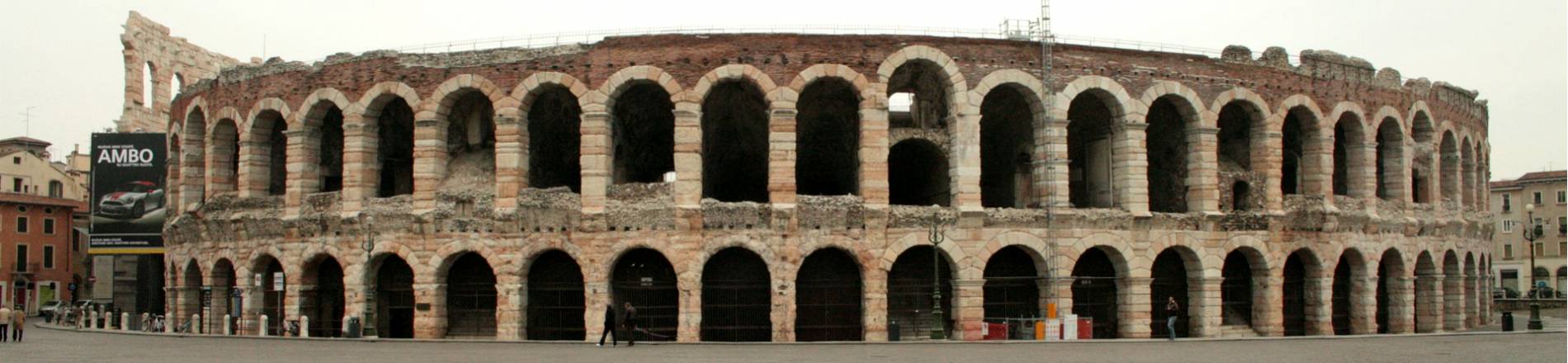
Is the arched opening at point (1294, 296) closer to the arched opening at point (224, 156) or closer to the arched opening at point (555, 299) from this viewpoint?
the arched opening at point (555, 299)

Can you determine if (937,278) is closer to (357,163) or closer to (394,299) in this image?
(394,299)

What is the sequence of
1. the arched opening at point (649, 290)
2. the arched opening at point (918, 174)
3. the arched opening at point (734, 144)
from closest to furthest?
1. the arched opening at point (649, 290)
2. the arched opening at point (918, 174)
3. the arched opening at point (734, 144)

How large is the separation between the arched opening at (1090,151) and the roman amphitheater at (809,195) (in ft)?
→ 0.32

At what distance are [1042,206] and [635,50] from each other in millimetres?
10680

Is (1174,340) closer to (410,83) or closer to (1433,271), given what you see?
(1433,271)

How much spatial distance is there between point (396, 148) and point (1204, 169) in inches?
854

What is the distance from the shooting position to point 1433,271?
42000 mm

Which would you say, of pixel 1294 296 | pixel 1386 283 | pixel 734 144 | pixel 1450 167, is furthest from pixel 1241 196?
pixel 734 144

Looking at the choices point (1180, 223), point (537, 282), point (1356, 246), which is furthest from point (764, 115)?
point (1356, 246)

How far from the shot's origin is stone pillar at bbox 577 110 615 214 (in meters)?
34.6

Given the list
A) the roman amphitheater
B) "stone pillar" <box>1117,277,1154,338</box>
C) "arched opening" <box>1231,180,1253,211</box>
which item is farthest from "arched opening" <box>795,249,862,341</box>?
"arched opening" <box>1231,180,1253,211</box>

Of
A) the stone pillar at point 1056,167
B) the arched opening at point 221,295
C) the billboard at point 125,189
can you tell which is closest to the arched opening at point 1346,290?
the stone pillar at point 1056,167

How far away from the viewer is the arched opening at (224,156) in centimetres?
4056

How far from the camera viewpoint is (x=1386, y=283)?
4147 cm
